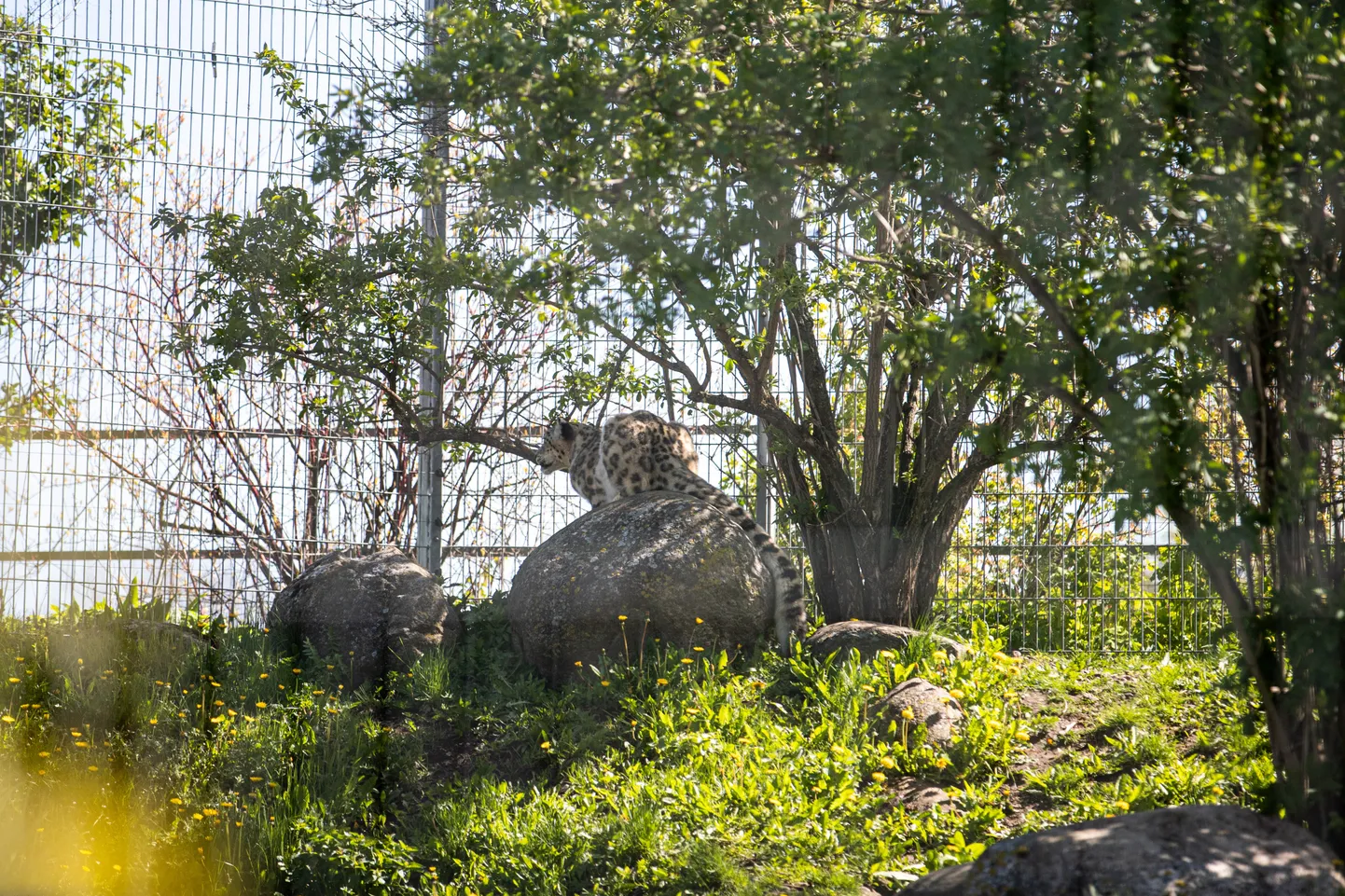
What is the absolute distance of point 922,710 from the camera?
595 cm

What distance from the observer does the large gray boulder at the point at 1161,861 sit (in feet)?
10.7

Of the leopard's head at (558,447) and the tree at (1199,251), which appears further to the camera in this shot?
the leopard's head at (558,447)

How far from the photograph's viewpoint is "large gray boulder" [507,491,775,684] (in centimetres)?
682

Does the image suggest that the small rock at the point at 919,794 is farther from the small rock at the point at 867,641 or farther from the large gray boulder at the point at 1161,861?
the large gray boulder at the point at 1161,861

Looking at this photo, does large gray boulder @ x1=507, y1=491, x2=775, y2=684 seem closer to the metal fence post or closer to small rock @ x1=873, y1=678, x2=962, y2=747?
small rock @ x1=873, y1=678, x2=962, y2=747

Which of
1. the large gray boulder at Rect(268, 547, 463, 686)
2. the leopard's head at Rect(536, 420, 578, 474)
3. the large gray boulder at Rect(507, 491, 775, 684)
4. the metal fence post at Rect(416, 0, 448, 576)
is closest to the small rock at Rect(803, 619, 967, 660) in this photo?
the large gray boulder at Rect(507, 491, 775, 684)

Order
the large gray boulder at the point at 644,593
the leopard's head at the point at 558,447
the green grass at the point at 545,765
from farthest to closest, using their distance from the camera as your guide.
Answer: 1. the leopard's head at the point at 558,447
2. the large gray boulder at the point at 644,593
3. the green grass at the point at 545,765

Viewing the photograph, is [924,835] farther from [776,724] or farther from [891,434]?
[891,434]

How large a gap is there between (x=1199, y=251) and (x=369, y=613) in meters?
5.40

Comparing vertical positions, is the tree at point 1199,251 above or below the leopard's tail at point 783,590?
above

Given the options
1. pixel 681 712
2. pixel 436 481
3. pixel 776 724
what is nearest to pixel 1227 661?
pixel 776 724

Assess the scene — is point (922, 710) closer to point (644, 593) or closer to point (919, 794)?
point (919, 794)

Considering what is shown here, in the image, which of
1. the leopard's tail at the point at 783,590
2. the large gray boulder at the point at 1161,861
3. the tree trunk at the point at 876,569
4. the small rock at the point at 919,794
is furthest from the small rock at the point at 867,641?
the large gray boulder at the point at 1161,861

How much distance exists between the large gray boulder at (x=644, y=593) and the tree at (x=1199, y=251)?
340cm
